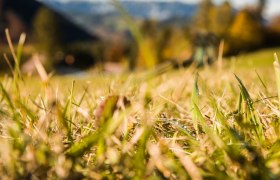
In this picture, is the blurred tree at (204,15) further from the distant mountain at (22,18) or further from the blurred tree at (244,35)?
the distant mountain at (22,18)

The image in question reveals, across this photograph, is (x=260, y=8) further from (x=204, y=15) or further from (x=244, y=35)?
(x=244, y=35)

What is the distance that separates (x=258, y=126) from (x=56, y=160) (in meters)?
0.48

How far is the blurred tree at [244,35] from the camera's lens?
1983 inches

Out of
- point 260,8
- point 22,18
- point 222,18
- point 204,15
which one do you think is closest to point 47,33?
point 204,15

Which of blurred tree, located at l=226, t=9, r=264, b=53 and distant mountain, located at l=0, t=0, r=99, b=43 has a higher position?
distant mountain, located at l=0, t=0, r=99, b=43

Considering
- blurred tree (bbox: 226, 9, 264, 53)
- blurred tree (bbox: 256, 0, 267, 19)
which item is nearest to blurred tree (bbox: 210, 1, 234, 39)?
blurred tree (bbox: 226, 9, 264, 53)

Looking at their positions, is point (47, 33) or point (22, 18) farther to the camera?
point (22, 18)

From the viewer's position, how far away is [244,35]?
51.2 meters

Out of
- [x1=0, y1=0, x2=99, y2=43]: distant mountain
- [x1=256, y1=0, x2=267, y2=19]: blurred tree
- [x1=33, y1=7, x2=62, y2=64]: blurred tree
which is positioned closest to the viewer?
[x1=33, y1=7, x2=62, y2=64]: blurred tree

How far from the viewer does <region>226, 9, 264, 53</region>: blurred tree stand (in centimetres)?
5038

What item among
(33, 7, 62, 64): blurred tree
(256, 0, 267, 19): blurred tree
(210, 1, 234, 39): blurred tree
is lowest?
(33, 7, 62, 64): blurred tree

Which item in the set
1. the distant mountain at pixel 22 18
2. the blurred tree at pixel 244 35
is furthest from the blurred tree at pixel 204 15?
the distant mountain at pixel 22 18

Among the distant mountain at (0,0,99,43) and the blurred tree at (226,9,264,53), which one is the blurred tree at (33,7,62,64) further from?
the distant mountain at (0,0,99,43)

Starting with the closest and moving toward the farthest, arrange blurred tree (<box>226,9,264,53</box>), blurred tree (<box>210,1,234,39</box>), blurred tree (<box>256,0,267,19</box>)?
blurred tree (<box>226,9,264,53</box>) < blurred tree (<box>210,1,234,39</box>) < blurred tree (<box>256,0,267,19</box>)
